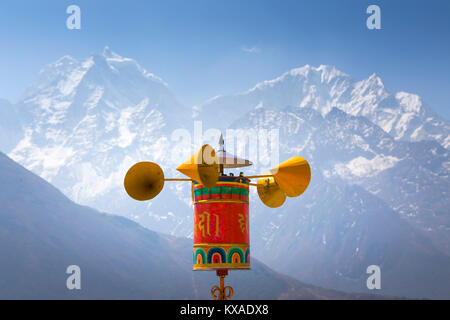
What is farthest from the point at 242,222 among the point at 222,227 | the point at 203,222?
the point at 203,222

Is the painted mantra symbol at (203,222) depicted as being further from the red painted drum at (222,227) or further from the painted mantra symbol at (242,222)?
the painted mantra symbol at (242,222)

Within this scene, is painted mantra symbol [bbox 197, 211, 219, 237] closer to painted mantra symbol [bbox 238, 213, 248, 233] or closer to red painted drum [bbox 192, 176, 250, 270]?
red painted drum [bbox 192, 176, 250, 270]

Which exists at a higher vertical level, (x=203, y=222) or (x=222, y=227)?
(x=203, y=222)

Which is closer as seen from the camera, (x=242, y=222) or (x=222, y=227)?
(x=222, y=227)

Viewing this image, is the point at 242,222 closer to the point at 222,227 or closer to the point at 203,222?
the point at 222,227

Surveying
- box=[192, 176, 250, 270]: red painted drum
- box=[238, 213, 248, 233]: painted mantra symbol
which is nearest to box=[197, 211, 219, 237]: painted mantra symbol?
box=[192, 176, 250, 270]: red painted drum
